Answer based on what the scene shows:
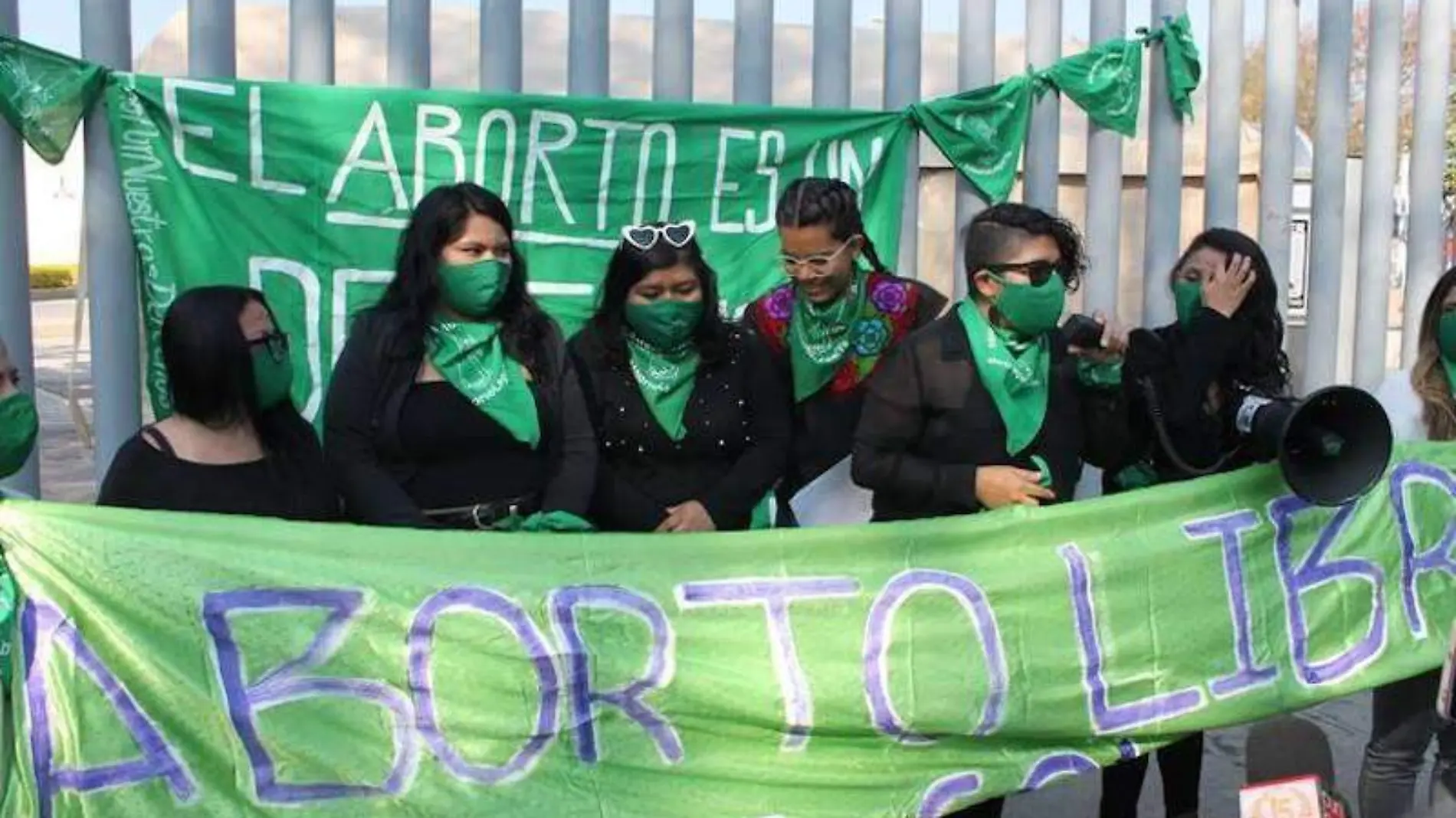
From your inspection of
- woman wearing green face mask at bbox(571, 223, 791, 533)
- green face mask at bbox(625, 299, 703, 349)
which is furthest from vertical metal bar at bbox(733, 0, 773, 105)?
green face mask at bbox(625, 299, 703, 349)

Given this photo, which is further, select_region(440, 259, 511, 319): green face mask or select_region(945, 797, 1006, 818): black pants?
select_region(945, 797, 1006, 818): black pants

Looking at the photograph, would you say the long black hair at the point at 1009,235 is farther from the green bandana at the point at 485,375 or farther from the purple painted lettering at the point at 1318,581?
the green bandana at the point at 485,375

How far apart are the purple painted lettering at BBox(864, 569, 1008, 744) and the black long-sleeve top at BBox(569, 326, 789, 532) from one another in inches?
17.6

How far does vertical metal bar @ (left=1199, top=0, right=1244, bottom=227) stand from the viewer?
5.20 m

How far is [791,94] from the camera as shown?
567cm

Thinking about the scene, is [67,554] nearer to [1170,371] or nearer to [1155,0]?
[1170,371]

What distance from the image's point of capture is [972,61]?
501 centimetres

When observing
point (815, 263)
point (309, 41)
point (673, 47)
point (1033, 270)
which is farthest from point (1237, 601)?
point (309, 41)

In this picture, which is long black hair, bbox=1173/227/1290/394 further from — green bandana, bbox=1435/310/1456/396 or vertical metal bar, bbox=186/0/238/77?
vertical metal bar, bbox=186/0/238/77

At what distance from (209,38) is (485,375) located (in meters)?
1.62

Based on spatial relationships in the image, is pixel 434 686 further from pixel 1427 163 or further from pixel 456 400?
pixel 1427 163

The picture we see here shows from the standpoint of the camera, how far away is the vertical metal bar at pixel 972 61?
496cm

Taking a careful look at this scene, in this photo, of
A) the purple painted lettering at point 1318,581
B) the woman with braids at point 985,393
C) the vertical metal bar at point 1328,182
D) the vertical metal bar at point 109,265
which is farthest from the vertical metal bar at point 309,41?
the vertical metal bar at point 1328,182

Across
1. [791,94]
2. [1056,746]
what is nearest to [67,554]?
[1056,746]
